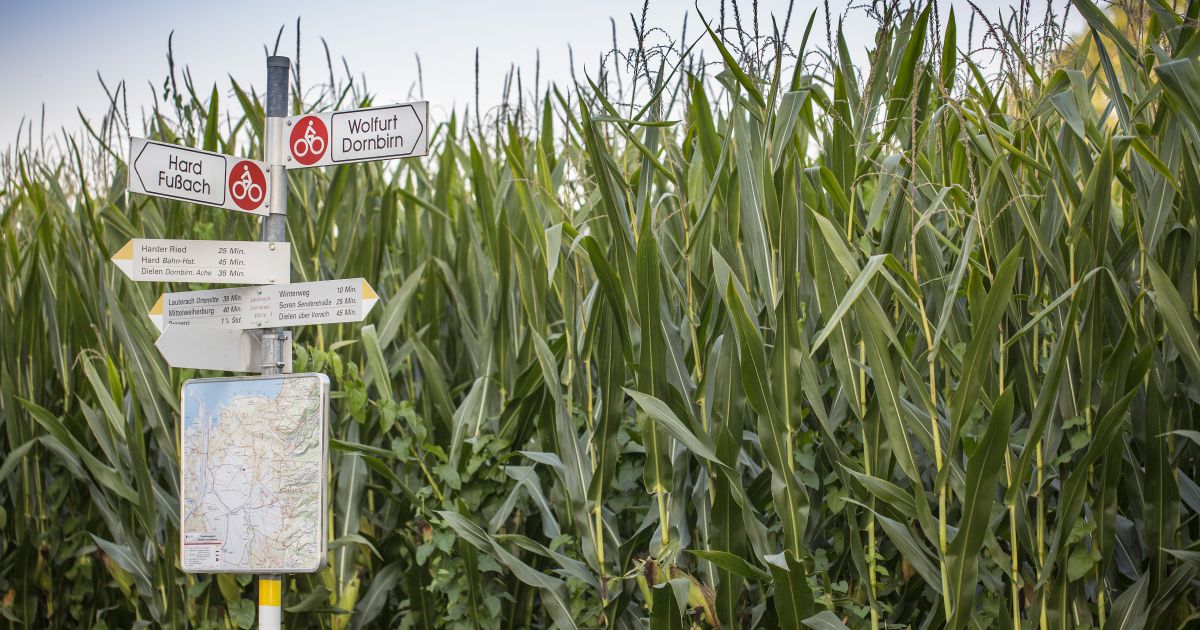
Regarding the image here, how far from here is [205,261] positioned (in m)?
2.17

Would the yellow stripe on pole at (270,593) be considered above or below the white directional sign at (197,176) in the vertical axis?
below

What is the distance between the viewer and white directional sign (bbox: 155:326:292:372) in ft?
6.79

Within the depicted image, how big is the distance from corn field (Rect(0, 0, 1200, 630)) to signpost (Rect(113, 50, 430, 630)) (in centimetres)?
35

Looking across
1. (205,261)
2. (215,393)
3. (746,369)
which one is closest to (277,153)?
(205,261)

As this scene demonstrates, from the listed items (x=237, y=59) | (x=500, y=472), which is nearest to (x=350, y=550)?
(x=500, y=472)

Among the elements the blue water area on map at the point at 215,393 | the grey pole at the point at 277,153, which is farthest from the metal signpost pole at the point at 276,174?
the blue water area on map at the point at 215,393

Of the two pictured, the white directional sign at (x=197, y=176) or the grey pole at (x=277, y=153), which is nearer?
the white directional sign at (x=197, y=176)

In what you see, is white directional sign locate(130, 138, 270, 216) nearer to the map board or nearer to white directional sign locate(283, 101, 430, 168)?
white directional sign locate(283, 101, 430, 168)

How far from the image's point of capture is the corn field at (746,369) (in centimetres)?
185

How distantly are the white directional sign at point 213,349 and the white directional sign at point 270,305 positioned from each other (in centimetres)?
4

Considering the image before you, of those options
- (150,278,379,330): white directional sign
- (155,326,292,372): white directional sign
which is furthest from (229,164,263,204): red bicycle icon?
(155,326,292,372): white directional sign

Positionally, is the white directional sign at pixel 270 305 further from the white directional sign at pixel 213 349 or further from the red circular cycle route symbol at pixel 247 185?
the red circular cycle route symbol at pixel 247 185

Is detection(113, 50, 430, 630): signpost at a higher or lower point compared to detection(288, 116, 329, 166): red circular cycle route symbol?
lower

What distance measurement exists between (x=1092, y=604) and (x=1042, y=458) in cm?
37
